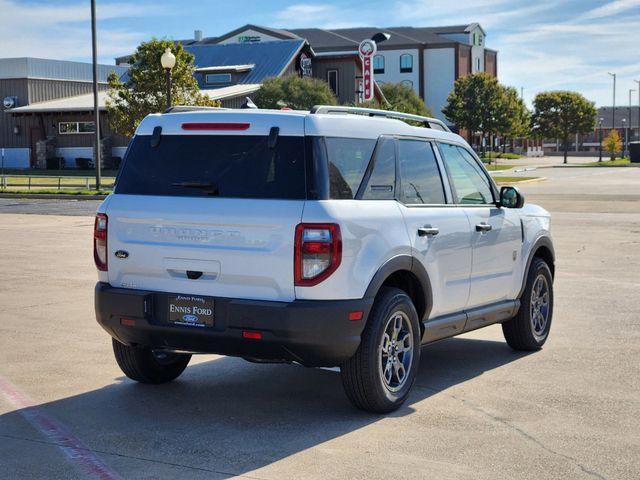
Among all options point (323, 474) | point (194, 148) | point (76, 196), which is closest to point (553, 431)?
point (323, 474)

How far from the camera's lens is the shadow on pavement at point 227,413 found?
572cm

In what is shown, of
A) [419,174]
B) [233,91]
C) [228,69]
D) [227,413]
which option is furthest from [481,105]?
[227,413]

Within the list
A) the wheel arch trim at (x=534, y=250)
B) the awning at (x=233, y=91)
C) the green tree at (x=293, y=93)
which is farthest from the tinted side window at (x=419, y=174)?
the green tree at (x=293, y=93)

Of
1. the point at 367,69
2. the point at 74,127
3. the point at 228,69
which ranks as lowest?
the point at 74,127

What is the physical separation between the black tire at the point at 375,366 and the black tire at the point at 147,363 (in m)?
1.60

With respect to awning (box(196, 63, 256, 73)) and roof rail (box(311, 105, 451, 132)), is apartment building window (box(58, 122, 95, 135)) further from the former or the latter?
roof rail (box(311, 105, 451, 132))

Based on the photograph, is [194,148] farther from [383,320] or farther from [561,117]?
[561,117]

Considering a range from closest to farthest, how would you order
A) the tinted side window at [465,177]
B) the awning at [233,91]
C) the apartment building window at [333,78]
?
the tinted side window at [465,177] < the awning at [233,91] < the apartment building window at [333,78]

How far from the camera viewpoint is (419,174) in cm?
721

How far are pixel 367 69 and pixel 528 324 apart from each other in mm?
58187

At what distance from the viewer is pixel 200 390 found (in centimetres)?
725

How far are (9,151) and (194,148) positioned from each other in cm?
6365

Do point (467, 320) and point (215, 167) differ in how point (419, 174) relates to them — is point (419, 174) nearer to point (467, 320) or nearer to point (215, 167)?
point (467, 320)

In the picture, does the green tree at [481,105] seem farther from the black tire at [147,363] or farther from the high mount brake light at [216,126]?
the high mount brake light at [216,126]
